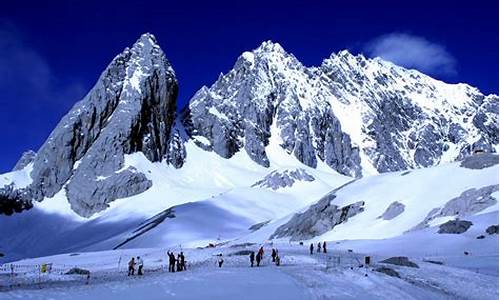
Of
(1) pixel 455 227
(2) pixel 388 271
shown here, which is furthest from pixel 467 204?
(2) pixel 388 271

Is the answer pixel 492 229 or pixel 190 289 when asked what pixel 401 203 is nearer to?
pixel 492 229

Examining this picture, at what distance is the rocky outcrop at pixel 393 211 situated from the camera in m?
93.3

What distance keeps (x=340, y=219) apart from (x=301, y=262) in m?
50.9

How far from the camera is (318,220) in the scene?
339 ft

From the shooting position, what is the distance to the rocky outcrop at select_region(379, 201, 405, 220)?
9331 cm

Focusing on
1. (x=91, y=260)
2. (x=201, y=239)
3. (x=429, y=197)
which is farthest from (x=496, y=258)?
(x=201, y=239)

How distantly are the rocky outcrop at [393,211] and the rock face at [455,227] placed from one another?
20567 millimetres

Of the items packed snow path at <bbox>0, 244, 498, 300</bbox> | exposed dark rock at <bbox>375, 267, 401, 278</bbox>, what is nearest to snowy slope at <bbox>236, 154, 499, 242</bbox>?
packed snow path at <bbox>0, 244, 498, 300</bbox>

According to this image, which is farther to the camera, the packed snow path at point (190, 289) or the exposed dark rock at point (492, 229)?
the exposed dark rock at point (492, 229)

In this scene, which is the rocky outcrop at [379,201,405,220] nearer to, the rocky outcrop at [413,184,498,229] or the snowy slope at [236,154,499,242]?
Answer: the snowy slope at [236,154,499,242]

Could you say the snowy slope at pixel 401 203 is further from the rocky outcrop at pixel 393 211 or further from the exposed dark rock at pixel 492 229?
the exposed dark rock at pixel 492 229

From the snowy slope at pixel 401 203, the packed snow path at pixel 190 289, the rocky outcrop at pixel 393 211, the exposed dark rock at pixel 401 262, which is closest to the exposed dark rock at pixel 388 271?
the exposed dark rock at pixel 401 262

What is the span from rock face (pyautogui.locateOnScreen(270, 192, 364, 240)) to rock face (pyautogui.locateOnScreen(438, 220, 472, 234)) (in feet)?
98.9

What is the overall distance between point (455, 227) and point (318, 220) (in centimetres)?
3530
